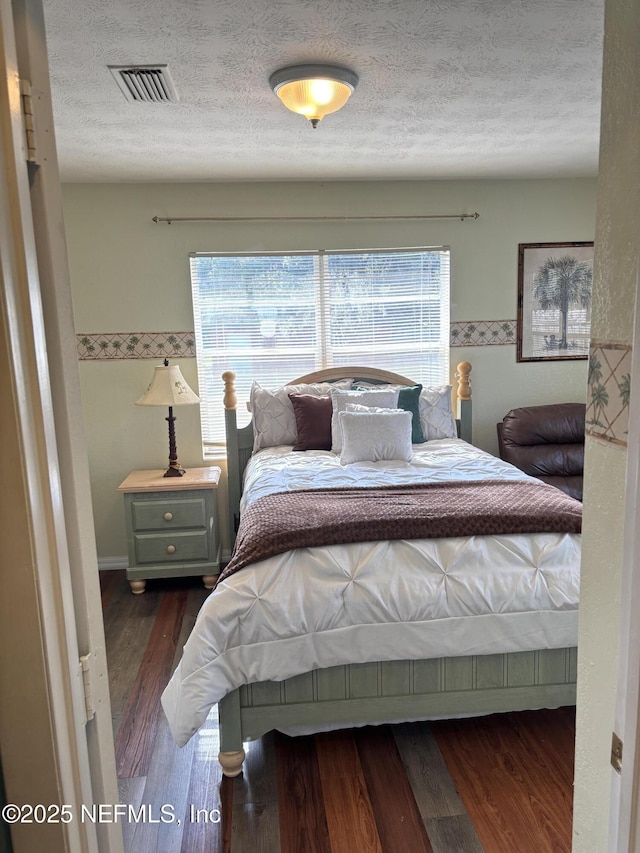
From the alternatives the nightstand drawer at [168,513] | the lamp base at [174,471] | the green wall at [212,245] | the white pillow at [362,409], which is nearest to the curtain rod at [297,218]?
the green wall at [212,245]

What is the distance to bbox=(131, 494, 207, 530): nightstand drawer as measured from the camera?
3.61 meters

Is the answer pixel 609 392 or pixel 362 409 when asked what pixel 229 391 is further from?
pixel 609 392

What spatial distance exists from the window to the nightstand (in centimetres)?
60

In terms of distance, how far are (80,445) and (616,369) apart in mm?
821

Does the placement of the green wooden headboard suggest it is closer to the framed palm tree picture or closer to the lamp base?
the lamp base

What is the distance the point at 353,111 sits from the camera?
2645 millimetres

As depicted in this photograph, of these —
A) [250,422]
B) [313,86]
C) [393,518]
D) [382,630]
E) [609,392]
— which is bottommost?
[382,630]

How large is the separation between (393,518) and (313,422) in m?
1.47

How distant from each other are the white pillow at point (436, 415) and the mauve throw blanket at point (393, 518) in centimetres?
129

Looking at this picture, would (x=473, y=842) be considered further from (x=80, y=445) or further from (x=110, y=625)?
(x=110, y=625)

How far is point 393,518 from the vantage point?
87.4 inches

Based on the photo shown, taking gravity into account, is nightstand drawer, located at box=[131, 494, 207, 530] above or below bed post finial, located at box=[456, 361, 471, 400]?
below

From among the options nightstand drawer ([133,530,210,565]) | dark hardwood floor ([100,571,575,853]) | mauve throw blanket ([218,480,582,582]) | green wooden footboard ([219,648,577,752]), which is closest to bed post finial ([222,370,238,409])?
nightstand drawer ([133,530,210,565])

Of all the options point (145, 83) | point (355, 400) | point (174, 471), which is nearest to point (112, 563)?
point (174, 471)
